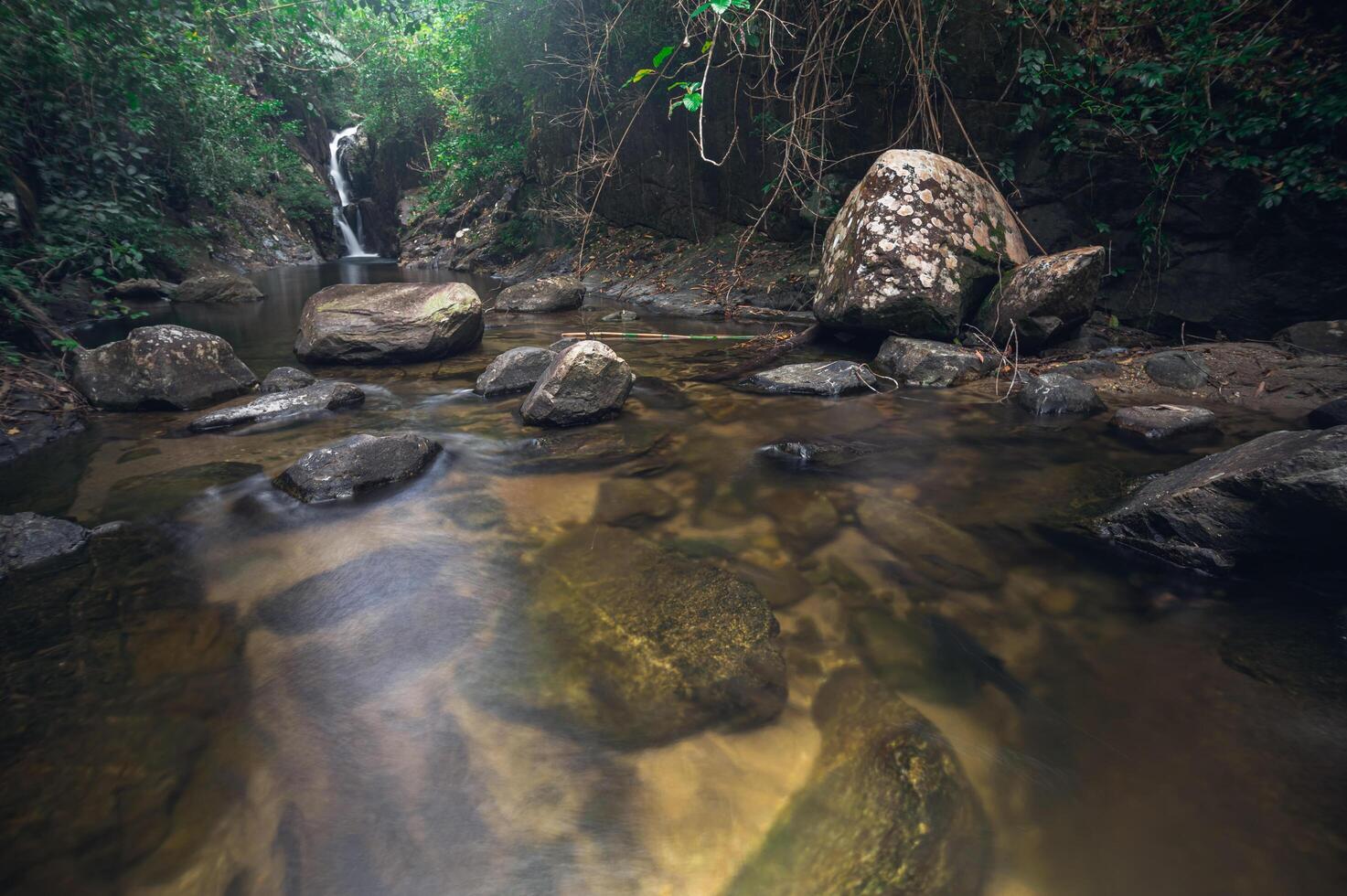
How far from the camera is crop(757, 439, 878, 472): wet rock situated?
3.68m

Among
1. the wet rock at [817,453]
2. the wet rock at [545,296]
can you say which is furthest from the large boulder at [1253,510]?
the wet rock at [545,296]

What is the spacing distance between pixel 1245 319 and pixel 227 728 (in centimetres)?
713

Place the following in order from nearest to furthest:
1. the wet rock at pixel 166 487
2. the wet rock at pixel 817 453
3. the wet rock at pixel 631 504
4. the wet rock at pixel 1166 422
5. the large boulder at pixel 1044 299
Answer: the wet rock at pixel 631 504 < the wet rock at pixel 166 487 < the wet rock at pixel 817 453 < the wet rock at pixel 1166 422 < the large boulder at pixel 1044 299

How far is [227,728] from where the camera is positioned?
189 centimetres

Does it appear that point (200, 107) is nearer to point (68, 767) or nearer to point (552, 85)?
point (552, 85)

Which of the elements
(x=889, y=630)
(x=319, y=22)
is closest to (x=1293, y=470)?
(x=889, y=630)

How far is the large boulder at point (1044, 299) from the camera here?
492 centimetres

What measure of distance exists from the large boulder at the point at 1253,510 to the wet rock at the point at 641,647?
1.65m

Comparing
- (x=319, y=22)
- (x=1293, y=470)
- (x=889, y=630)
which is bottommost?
(x=889, y=630)

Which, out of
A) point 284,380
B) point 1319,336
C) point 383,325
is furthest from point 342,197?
point 1319,336

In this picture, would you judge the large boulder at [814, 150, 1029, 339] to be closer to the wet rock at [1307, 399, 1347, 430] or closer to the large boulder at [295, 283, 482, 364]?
the wet rock at [1307, 399, 1347, 430]

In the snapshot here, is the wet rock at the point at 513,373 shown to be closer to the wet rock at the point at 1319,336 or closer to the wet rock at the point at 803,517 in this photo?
the wet rock at the point at 803,517

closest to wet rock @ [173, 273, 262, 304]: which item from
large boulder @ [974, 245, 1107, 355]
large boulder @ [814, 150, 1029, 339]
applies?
large boulder @ [814, 150, 1029, 339]

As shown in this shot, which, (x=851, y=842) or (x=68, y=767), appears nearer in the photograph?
(x=851, y=842)
